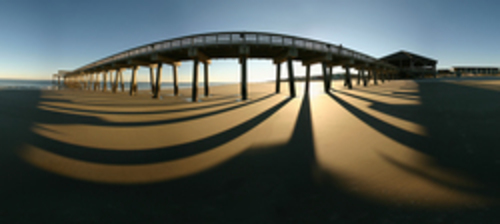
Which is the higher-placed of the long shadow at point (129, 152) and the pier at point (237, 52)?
the pier at point (237, 52)

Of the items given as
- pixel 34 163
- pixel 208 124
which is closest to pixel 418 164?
pixel 208 124

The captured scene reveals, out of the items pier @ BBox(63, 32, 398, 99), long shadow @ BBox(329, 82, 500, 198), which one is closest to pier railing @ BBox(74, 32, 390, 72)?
pier @ BBox(63, 32, 398, 99)

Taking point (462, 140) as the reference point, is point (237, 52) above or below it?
above

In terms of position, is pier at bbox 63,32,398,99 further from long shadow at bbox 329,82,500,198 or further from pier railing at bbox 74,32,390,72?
long shadow at bbox 329,82,500,198

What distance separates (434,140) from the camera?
3863 millimetres

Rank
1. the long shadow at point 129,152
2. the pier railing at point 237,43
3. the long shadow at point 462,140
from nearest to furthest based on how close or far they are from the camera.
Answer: the long shadow at point 462,140 → the long shadow at point 129,152 → the pier railing at point 237,43

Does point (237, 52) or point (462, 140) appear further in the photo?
point (237, 52)

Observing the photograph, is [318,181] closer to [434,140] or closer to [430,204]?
[430,204]

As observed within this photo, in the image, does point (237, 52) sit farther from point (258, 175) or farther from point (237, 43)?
point (258, 175)

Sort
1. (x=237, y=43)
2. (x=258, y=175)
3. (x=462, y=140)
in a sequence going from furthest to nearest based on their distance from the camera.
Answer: (x=237, y=43), (x=462, y=140), (x=258, y=175)

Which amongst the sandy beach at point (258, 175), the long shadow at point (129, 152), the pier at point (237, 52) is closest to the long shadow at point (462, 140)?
the sandy beach at point (258, 175)

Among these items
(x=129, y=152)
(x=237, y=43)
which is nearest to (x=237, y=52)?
(x=237, y=43)

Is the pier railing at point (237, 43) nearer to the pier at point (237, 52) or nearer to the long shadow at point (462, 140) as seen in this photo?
the pier at point (237, 52)

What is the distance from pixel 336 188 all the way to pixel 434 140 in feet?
10.4
